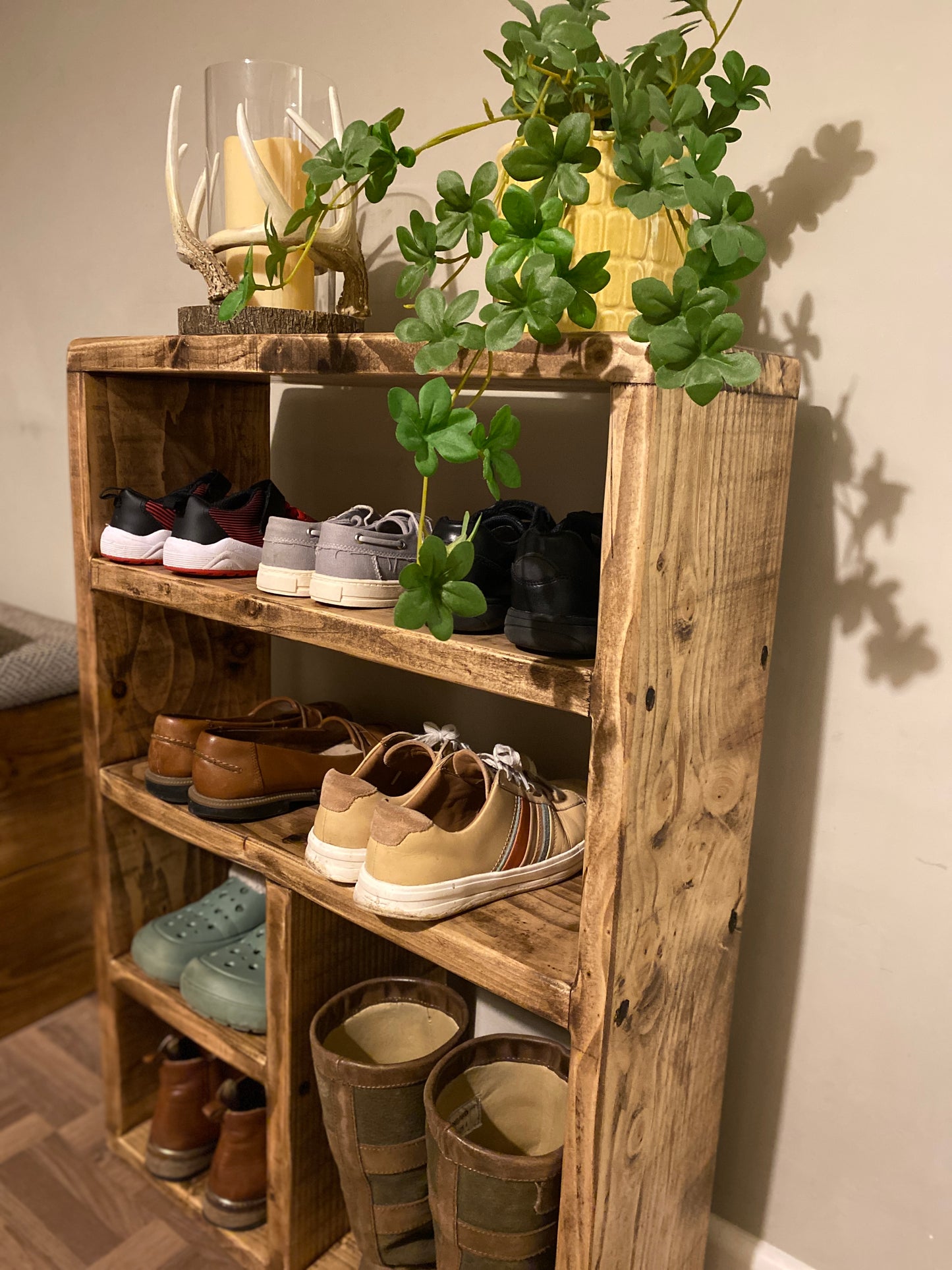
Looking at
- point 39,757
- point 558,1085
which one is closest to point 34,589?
point 39,757

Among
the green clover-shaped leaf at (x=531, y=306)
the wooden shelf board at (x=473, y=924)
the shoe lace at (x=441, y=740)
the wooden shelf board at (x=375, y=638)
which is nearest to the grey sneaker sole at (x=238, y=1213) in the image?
the wooden shelf board at (x=473, y=924)

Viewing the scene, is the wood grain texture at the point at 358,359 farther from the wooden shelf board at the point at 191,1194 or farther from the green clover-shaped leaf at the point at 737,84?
the wooden shelf board at the point at 191,1194

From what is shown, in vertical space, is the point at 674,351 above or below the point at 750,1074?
above

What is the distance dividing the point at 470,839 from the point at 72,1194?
0.98 m

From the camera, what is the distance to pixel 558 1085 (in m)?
1.13

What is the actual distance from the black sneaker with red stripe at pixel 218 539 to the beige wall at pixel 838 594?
280mm

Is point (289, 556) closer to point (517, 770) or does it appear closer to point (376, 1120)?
point (517, 770)

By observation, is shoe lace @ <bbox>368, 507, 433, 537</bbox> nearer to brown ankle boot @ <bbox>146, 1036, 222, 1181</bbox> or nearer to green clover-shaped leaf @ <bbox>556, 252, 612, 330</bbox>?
green clover-shaped leaf @ <bbox>556, 252, 612, 330</bbox>

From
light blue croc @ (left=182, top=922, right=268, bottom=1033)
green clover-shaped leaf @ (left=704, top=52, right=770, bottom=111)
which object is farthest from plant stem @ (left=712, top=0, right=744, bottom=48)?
light blue croc @ (left=182, top=922, right=268, bottom=1033)

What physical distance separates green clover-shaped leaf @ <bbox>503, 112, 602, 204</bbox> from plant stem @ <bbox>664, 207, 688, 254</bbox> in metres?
0.14

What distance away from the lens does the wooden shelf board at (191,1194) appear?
132 centimetres

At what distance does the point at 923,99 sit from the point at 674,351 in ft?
1.73

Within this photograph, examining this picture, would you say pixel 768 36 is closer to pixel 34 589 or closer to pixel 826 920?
pixel 826 920

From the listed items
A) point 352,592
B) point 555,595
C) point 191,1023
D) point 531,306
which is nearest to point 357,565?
point 352,592
